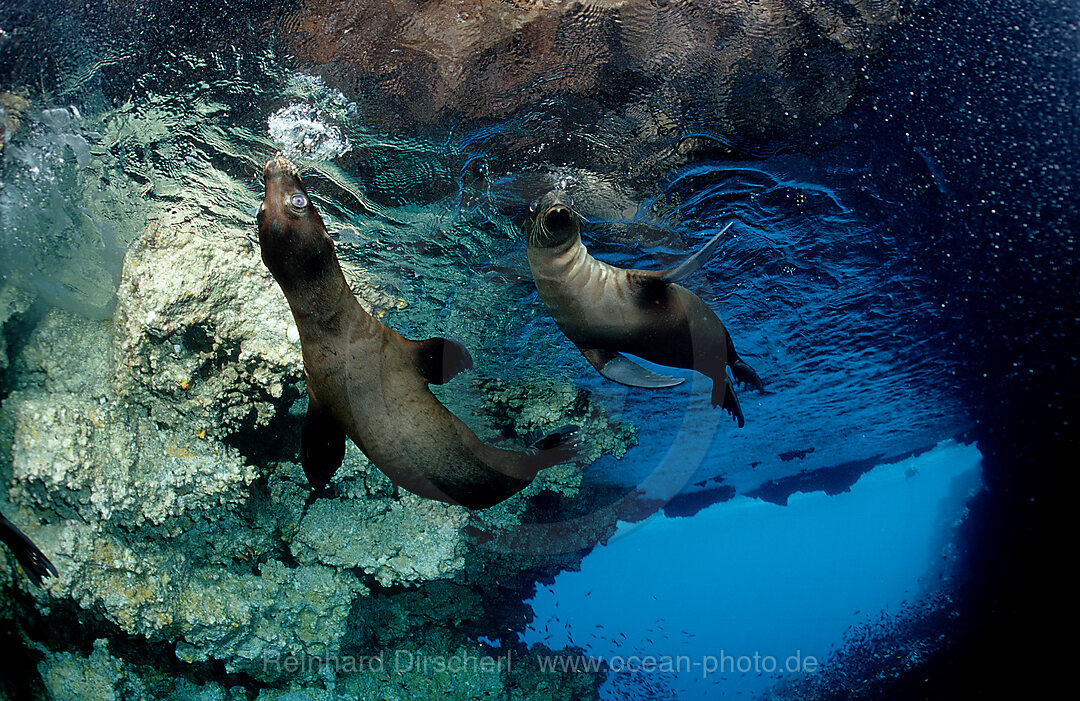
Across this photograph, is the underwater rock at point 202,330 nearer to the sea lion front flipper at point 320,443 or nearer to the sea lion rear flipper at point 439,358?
the sea lion front flipper at point 320,443

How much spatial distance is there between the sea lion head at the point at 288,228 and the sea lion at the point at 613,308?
1.55 m

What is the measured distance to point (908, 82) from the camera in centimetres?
414

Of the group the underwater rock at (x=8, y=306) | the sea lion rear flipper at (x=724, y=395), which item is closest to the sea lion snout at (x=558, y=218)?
the sea lion rear flipper at (x=724, y=395)

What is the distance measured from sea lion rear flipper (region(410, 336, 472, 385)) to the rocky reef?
311 centimetres

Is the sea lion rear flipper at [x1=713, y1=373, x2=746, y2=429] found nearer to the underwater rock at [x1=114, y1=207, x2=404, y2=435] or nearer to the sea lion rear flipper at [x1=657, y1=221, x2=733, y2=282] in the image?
the sea lion rear flipper at [x1=657, y1=221, x2=733, y2=282]

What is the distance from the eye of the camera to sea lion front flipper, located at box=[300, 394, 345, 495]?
12.0 feet

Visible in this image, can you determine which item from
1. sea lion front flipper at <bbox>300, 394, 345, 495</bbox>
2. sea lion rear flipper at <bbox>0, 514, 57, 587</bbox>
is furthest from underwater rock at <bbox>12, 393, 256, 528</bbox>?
sea lion front flipper at <bbox>300, 394, 345, 495</bbox>

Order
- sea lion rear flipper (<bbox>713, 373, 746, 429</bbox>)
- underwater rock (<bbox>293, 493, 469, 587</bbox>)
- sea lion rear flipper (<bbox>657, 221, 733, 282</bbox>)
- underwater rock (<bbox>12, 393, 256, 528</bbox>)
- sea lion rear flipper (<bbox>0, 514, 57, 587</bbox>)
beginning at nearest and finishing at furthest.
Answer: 1. sea lion rear flipper (<bbox>657, 221, 733, 282</bbox>)
2. sea lion rear flipper (<bbox>0, 514, 57, 587</bbox>)
3. sea lion rear flipper (<bbox>713, 373, 746, 429</bbox>)
4. underwater rock (<bbox>12, 393, 256, 528</bbox>)
5. underwater rock (<bbox>293, 493, 469, 587</bbox>)

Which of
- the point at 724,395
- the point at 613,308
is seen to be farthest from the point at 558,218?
the point at 724,395

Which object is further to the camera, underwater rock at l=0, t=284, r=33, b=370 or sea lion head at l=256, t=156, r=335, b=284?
underwater rock at l=0, t=284, r=33, b=370

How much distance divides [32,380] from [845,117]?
9.17 meters

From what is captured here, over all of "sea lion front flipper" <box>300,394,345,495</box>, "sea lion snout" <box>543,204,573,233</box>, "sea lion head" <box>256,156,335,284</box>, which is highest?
"sea lion snout" <box>543,204,573,233</box>

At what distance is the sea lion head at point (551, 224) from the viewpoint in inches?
146

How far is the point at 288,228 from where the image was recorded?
3.16 m
